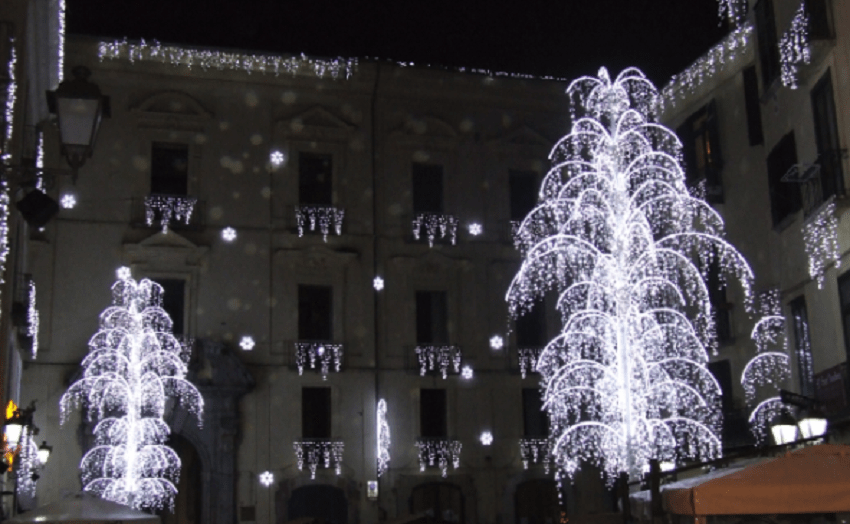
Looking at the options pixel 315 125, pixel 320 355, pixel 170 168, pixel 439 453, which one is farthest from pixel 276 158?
pixel 439 453

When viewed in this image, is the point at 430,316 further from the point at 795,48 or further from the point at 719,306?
the point at 795,48

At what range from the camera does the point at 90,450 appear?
25.0m

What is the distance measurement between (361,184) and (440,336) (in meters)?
4.53

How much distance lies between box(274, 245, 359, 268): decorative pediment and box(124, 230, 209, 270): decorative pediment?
2.01 meters

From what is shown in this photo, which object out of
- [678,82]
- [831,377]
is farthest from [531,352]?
[831,377]

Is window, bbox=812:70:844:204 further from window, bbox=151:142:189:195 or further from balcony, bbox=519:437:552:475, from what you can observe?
window, bbox=151:142:189:195

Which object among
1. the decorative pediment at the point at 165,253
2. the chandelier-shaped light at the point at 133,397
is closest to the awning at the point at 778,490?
the chandelier-shaped light at the point at 133,397

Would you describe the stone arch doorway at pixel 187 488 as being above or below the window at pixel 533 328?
below

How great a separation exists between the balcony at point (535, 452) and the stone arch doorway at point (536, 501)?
0.44m

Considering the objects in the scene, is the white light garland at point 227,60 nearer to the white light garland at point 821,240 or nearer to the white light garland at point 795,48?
the white light garland at point 795,48

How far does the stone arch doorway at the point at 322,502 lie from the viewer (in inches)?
1072

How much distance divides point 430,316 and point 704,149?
8.50 metres

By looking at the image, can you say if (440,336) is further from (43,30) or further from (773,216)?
(43,30)

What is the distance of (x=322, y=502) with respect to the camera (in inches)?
1078
